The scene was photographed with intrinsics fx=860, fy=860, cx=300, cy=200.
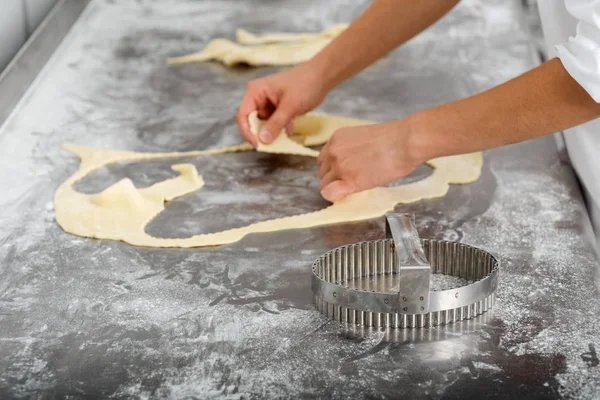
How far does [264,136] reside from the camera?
1.64 m

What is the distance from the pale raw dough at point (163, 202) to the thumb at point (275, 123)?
0.15 m

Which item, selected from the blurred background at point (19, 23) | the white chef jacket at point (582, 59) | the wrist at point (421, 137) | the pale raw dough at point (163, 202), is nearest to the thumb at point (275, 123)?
the pale raw dough at point (163, 202)

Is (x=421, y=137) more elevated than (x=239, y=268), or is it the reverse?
(x=421, y=137)

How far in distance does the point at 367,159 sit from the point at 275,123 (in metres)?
0.35

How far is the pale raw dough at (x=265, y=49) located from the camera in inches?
83.6

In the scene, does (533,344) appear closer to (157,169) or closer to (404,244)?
(404,244)

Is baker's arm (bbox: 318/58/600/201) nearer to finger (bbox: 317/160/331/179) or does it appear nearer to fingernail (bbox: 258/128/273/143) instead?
finger (bbox: 317/160/331/179)

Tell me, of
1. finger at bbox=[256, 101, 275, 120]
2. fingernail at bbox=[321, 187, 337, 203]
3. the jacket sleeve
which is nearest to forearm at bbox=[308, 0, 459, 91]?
finger at bbox=[256, 101, 275, 120]

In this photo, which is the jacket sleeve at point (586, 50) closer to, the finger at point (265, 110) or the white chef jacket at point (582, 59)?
the white chef jacket at point (582, 59)

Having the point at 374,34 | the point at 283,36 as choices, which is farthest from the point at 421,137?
the point at 283,36

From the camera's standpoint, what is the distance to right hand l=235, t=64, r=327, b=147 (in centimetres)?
165

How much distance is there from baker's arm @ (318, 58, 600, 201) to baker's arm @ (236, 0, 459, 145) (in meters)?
0.24

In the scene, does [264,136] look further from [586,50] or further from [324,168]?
[586,50]

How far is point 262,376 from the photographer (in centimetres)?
93
